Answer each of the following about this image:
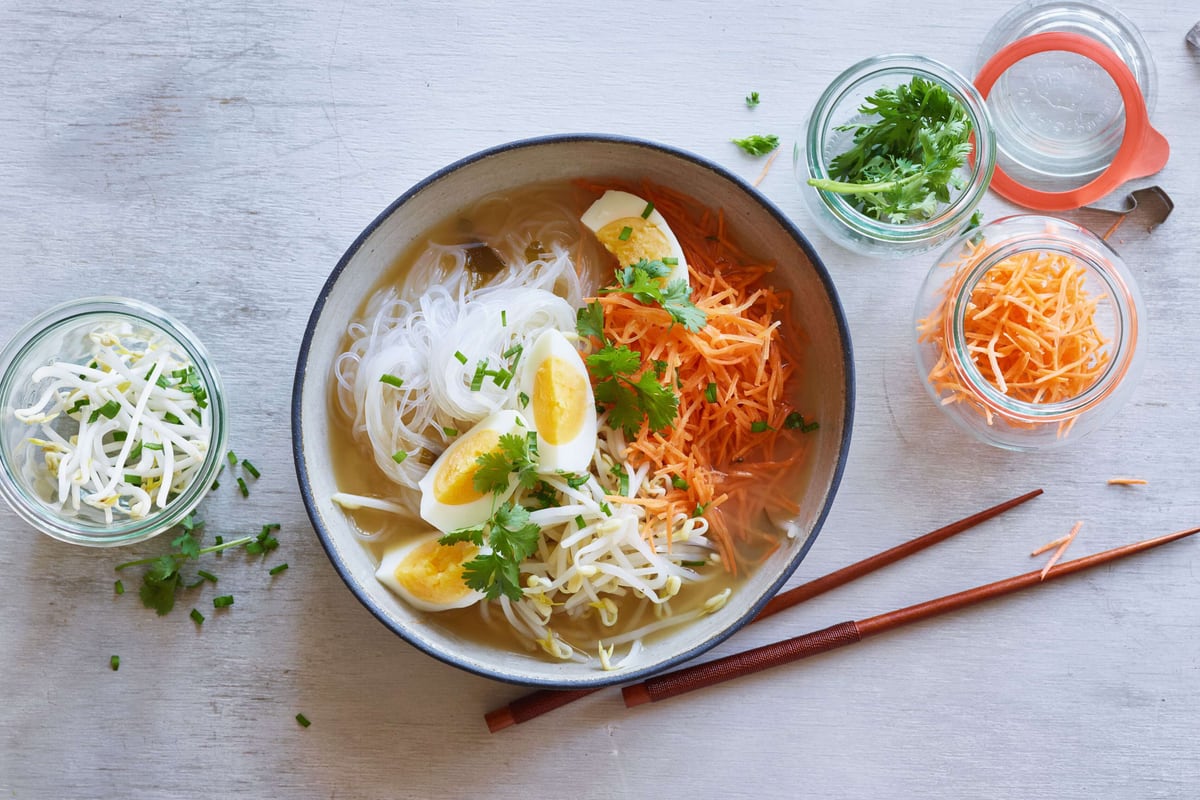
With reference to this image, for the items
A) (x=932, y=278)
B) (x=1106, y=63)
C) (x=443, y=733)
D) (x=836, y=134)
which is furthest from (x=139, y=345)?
(x=1106, y=63)

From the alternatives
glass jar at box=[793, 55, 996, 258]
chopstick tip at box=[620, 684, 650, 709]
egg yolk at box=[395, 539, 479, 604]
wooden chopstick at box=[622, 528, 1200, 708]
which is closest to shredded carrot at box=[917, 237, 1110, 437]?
glass jar at box=[793, 55, 996, 258]

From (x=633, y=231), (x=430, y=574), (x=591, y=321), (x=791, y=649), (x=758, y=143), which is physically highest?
(x=758, y=143)

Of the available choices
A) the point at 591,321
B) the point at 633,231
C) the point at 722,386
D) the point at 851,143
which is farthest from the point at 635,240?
the point at 851,143

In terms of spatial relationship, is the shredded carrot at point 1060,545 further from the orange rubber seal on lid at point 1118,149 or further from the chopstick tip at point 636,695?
the chopstick tip at point 636,695

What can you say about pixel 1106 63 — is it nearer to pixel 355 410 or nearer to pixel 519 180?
pixel 519 180

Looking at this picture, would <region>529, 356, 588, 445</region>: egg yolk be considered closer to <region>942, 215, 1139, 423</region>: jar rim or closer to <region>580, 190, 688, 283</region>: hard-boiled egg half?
<region>580, 190, 688, 283</region>: hard-boiled egg half

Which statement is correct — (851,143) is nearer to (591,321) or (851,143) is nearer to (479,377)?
(591,321)
